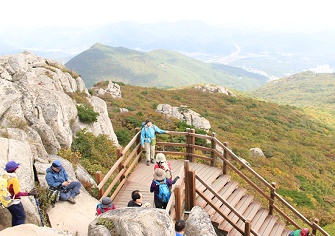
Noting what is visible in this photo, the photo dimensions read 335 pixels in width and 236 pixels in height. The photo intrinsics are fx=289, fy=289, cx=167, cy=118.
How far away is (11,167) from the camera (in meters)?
6.78

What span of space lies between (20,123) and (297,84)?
131898 mm

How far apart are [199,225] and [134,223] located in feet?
10.3

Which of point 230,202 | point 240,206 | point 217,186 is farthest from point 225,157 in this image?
point 240,206

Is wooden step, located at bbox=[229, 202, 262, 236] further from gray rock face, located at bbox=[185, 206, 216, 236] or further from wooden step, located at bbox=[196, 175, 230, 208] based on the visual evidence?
gray rock face, located at bbox=[185, 206, 216, 236]

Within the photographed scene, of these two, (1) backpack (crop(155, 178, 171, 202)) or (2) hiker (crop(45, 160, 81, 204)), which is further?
(1) backpack (crop(155, 178, 171, 202))

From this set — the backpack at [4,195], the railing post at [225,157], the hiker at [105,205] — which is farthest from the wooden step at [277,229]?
the backpack at [4,195]

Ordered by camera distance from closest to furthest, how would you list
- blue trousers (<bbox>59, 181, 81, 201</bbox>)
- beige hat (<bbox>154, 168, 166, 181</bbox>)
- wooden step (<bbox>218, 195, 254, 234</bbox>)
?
beige hat (<bbox>154, 168, 166, 181</bbox>) < blue trousers (<bbox>59, 181, 81, 201</bbox>) < wooden step (<bbox>218, 195, 254, 234</bbox>)

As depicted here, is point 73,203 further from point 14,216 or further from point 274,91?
point 274,91

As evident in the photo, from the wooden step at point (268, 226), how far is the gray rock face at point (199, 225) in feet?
11.6

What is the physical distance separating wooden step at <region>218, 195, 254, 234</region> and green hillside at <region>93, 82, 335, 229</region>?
5988 millimetres

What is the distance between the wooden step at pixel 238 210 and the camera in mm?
10074

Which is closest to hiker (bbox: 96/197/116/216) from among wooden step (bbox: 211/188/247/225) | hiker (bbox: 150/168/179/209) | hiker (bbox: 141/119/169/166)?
hiker (bbox: 150/168/179/209)

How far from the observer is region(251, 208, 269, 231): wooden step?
11289mm

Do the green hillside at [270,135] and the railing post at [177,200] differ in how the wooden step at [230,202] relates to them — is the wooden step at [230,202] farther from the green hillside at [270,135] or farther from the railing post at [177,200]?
the green hillside at [270,135]
